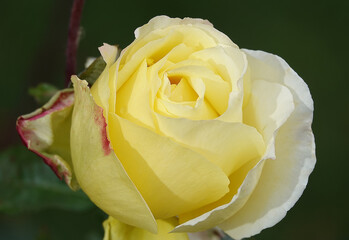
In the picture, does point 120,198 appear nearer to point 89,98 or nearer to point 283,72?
point 89,98

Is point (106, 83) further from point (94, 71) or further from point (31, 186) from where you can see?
point (31, 186)

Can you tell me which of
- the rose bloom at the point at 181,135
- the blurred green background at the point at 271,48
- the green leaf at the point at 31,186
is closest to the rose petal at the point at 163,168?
the rose bloom at the point at 181,135

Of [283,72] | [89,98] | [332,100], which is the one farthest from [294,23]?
[89,98]

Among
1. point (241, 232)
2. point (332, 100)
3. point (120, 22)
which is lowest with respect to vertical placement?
point (332, 100)

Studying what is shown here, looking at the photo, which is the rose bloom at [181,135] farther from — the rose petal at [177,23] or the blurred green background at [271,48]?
the blurred green background at [271,48]

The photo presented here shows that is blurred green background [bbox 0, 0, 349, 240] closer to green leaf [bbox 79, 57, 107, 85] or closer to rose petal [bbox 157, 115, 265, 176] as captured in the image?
green leaf [bbox 79, 57, 107, 85]
